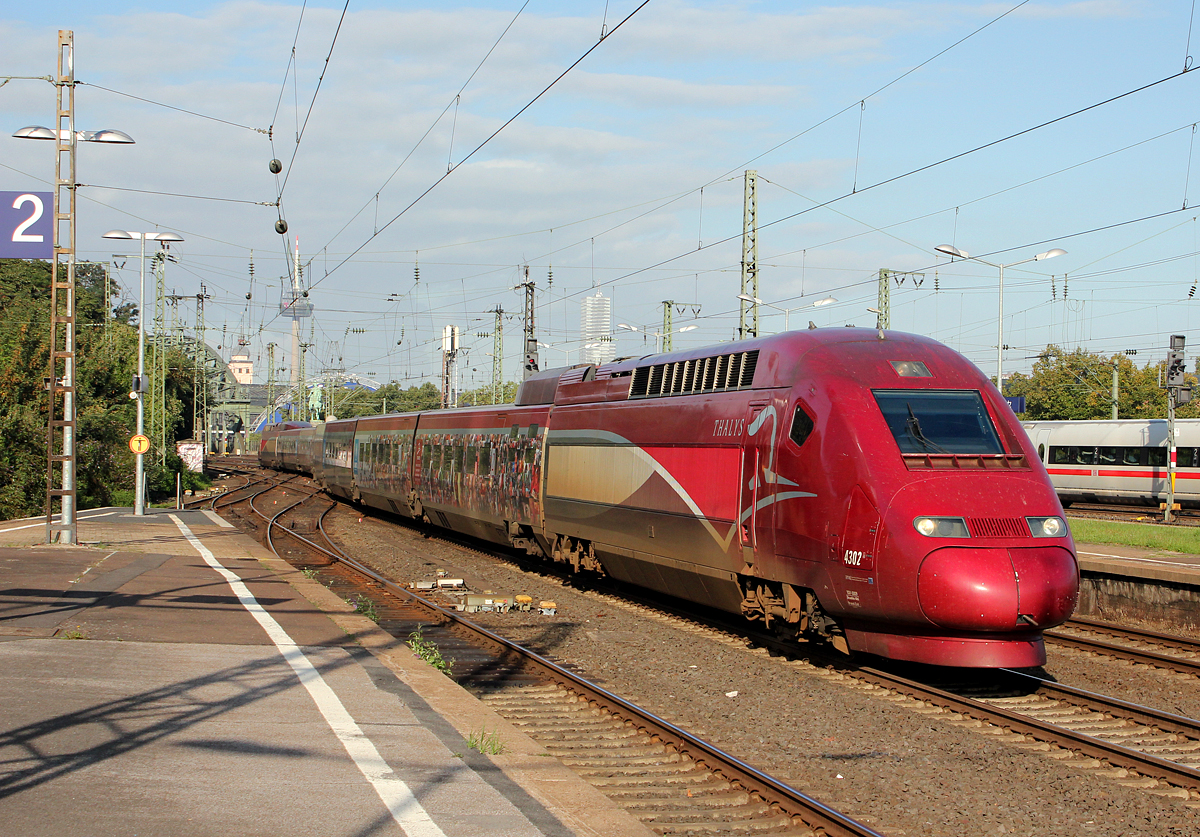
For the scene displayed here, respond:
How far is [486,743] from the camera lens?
300 inches

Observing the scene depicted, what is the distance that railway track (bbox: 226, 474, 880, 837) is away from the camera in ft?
21.6

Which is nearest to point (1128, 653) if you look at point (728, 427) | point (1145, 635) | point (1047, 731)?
point (1145, 635)

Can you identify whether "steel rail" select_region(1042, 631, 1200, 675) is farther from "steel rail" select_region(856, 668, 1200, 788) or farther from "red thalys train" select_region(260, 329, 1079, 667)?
"red thalys train" select_region(260, 329, 1079, 667)

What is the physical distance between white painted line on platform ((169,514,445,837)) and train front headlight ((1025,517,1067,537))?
629 centimetres

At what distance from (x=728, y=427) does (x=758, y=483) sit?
1034 millimetres

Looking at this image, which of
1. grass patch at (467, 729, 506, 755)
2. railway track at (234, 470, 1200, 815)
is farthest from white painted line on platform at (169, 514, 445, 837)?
railway track at (234, 470, 1200, 815)

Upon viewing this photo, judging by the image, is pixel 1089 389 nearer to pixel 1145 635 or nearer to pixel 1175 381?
pixel 1175 381

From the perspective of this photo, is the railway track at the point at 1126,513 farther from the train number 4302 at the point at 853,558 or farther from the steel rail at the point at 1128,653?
the train number 4302 at the point at 853,558

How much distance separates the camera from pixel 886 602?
31.6ft

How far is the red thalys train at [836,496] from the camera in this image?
9422mm

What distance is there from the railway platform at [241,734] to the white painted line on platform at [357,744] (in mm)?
18

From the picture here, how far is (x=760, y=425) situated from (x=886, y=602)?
286 cm

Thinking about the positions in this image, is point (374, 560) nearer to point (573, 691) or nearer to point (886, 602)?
point (573, 691)

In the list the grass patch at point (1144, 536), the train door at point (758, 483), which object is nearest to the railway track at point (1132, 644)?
the train door at point (758, 483)
